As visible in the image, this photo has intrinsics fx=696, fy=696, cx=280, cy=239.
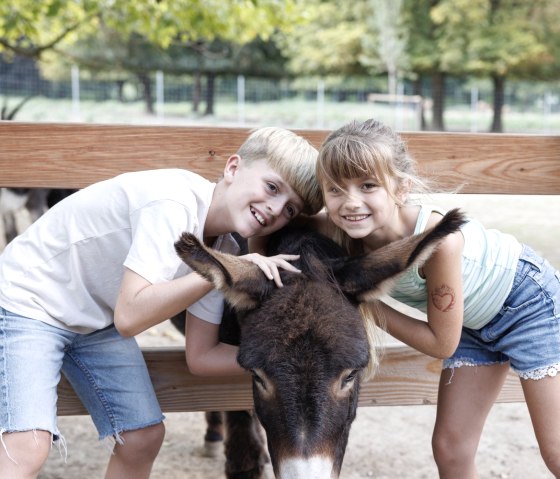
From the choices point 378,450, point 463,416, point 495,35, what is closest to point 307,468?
point 463,416

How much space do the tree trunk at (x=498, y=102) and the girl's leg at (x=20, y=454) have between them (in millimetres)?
32300

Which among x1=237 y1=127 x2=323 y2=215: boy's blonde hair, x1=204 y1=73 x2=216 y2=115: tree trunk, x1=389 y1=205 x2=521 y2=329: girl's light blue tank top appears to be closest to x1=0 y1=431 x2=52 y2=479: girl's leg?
x1=237 y1=127 x2=323 y2=215: boy's blonde hair

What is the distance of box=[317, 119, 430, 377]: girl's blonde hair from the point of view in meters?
2.56

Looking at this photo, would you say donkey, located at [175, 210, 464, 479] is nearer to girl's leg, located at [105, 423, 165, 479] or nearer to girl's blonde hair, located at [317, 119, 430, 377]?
girl's blonde hair, located at [317, 119, 430, 377]

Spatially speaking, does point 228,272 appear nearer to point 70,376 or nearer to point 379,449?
point 70,376

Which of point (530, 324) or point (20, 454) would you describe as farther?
point (530, 324)

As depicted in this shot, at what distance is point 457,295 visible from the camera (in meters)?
2.60

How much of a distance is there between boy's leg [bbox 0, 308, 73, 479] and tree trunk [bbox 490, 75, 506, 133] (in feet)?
105

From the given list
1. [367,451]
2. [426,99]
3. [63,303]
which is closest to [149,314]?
[63,303]

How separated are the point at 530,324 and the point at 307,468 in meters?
1.23

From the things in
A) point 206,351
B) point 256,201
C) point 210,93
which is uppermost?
point 210,93

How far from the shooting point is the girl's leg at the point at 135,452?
9.25 feet

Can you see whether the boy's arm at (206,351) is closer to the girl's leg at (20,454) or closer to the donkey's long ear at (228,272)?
the donkey's long ear at (228,272)

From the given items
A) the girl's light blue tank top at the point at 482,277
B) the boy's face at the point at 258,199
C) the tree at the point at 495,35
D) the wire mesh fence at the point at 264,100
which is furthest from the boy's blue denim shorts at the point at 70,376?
the tree at the point at 495,35
